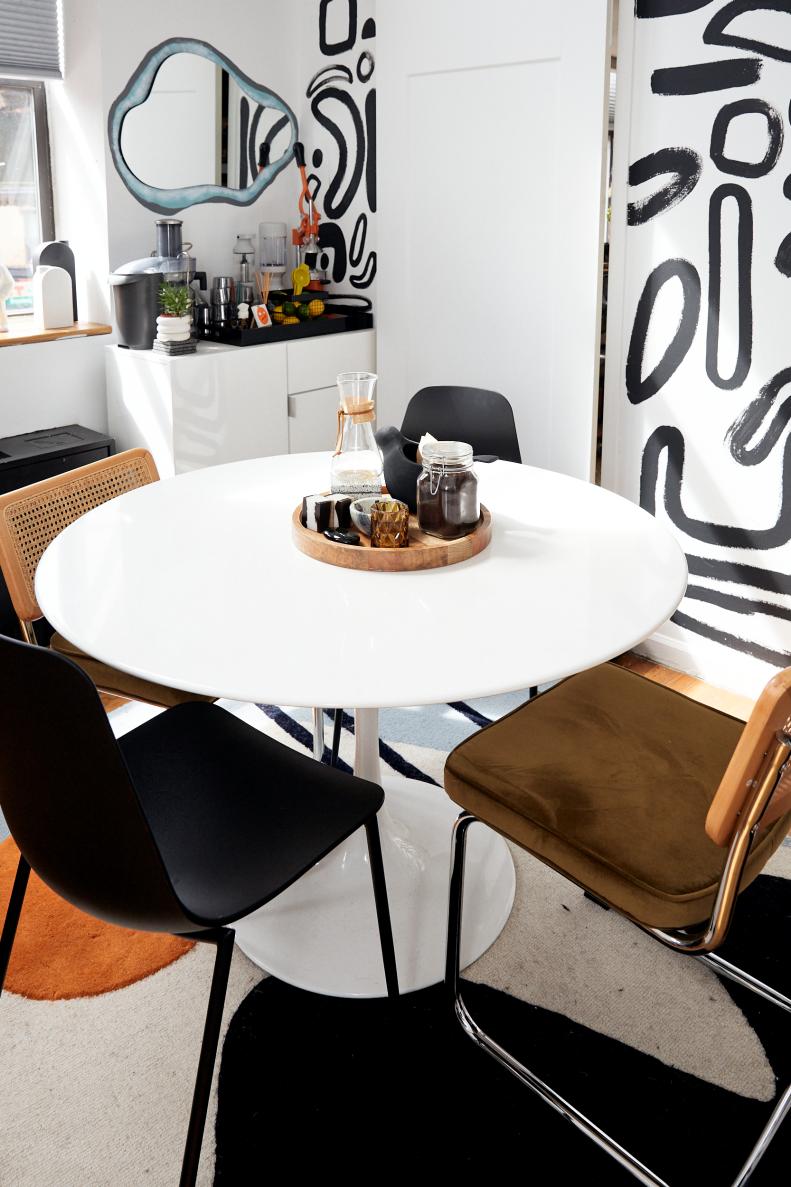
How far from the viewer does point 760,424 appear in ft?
8.94

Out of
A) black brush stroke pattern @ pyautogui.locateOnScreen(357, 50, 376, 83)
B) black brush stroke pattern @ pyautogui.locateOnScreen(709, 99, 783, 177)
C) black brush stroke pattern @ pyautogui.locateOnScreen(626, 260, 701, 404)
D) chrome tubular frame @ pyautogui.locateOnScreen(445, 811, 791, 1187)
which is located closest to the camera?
chrome tubular frame @ pyautogui.locateOnScreen(445, 811, 791, 1187)

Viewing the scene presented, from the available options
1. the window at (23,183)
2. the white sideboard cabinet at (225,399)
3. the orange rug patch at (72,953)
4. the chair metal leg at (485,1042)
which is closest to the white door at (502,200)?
the white sideboard cabinet at (225,399)

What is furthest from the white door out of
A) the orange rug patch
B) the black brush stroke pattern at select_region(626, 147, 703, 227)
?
the orange rug patch

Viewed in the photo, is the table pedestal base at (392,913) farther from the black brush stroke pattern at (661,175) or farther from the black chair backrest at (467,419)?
the black brush stroke pattern at (661,175)

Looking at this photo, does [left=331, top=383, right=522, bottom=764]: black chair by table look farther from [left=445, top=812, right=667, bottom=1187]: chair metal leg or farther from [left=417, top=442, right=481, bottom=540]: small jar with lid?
[left=445, top=812, right=667, bottom=1187]: chair metal leg

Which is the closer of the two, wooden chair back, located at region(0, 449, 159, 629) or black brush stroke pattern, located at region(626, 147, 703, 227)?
wooden chair back, located at region(0, 449, 159, 629)

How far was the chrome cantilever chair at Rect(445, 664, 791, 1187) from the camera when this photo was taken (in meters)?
1.25

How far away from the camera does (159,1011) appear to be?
1.78 meters

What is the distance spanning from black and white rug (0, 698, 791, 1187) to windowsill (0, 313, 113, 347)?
206 centimetres

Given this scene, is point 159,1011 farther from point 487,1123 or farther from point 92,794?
point 92,794

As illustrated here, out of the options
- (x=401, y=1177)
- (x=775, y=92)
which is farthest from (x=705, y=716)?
(x=775, y=92)

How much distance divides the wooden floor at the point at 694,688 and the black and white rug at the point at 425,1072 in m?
0.95

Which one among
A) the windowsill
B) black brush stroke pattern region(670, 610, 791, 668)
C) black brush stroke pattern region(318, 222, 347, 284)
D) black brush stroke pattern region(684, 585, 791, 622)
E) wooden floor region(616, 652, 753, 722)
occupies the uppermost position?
black brush stroke pattern region(318, 222, 347, 284)

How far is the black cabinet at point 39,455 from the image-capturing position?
9.64ft
